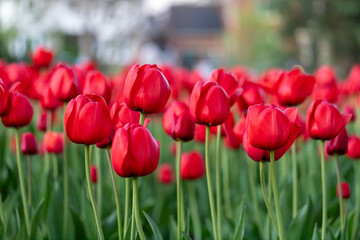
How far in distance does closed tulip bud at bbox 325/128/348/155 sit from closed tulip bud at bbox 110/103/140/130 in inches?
22.9

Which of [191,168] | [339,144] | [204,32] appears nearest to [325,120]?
[339,144]

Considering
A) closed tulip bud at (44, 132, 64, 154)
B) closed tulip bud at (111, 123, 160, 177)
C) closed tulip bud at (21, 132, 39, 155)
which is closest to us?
closed tulip bud at (111, 123, 160, 177)

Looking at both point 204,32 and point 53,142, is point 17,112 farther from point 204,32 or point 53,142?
point 204,32

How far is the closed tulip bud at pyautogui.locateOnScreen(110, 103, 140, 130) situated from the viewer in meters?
1.11

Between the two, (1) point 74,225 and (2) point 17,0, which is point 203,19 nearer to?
(2) point 17,0

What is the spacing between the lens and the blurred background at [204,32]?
38.4 feet

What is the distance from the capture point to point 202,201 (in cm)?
242

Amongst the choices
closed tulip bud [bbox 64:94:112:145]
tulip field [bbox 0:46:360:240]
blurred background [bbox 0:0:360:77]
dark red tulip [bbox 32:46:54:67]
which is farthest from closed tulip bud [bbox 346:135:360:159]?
blurred background [bbox 0:0:360:77]

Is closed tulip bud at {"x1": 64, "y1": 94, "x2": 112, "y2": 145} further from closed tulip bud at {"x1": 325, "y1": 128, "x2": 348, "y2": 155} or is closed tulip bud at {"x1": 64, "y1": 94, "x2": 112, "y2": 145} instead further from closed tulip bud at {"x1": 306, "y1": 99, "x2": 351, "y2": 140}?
closed tulip bud at {"x1": 325, "y1": 128, "x2": 348, "y2": 155}

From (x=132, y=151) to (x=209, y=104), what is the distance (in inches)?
10.4

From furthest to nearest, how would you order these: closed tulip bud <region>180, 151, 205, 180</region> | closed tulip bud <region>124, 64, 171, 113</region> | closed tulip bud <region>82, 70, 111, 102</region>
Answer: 1. closed tulip bud <region>180, 151, 205, 180</region>
2. closed tulip bud <region>82, 70, 111, 102</region>
3. closed tulip bud <region>124, 64, 171, 113</region>

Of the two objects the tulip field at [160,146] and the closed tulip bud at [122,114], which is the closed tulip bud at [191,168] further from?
the closed tulip bud at [122,114]

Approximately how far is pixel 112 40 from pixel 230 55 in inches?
306

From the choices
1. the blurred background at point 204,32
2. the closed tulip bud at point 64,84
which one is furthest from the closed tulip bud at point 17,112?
the blurred background at point 204,32
